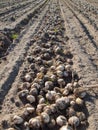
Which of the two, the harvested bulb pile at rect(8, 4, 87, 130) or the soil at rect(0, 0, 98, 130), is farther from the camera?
the soil at rect(0, 0, 98, 130)

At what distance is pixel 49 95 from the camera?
622cm

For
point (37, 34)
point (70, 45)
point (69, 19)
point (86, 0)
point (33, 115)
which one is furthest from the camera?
point (86, 0)

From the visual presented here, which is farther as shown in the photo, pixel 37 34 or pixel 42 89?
pixel 37 34

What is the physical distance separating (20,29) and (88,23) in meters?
3.45

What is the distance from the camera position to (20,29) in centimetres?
1347

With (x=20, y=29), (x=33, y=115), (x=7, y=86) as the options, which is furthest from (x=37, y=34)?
(x=33, y=115)

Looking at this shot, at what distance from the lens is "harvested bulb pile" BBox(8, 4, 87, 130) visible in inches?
212

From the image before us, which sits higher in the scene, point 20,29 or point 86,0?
point 20,29

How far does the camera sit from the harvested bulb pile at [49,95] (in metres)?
5.39

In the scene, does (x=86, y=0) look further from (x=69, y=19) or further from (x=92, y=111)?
(x=92, y=111)

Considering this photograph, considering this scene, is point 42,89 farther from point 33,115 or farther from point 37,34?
point 37,34

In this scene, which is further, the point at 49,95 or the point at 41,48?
the point at 41,48

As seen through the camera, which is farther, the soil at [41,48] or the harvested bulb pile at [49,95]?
the soil at [41,48]

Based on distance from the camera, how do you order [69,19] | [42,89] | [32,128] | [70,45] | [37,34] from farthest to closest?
[69,19] < [37,34] < [70,45] < [42,89] < [32,128]
